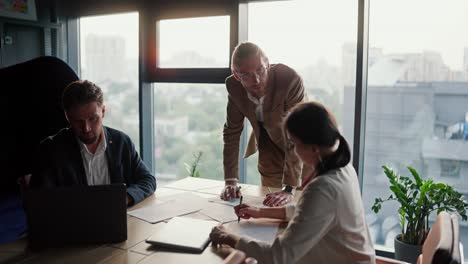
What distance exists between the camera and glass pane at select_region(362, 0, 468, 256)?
260cm

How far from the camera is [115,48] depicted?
3.88 m

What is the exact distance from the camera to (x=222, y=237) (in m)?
1.28

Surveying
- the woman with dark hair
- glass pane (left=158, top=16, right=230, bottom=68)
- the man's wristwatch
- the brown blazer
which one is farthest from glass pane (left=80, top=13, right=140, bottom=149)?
the woman with dark hair

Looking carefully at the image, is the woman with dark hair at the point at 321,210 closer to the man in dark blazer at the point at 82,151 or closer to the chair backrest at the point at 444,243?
the chair backrest at the point at 444,243

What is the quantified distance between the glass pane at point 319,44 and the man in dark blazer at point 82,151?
60.5 inches

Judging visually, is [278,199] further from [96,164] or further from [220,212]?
[96,164]

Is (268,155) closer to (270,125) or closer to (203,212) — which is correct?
(270,125)

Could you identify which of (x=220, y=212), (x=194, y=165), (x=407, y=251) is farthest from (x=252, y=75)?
(x=194, y=165)

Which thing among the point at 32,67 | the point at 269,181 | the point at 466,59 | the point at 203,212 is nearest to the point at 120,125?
the point at 32,67

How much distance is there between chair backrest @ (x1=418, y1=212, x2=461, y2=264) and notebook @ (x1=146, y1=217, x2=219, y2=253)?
25.9 inches

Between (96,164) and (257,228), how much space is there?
2.61 feet

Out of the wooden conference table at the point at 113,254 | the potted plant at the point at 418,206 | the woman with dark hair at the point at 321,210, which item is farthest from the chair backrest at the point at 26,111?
the potted plant at the point at 418,206

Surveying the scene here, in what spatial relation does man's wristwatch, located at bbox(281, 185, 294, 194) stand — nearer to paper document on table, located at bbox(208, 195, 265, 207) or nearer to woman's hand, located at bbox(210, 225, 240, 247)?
paper document on table, located at bbox(208, 195, 265, 207)

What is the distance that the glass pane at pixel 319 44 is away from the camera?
2865mm
